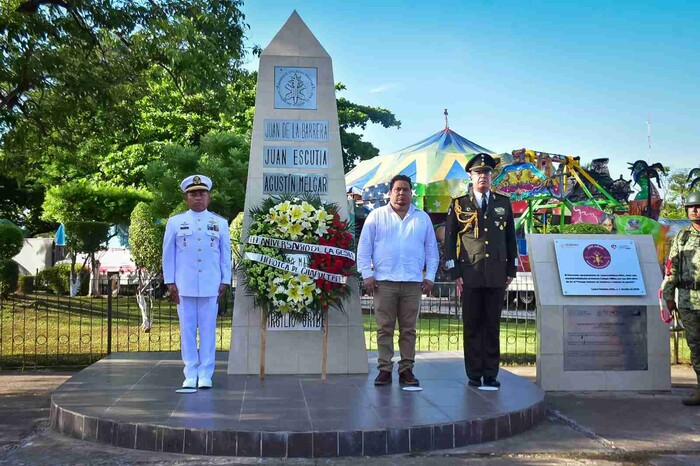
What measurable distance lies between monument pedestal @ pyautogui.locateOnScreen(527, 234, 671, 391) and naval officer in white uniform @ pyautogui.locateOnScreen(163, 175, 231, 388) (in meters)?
3.40

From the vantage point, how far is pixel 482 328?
6.62m

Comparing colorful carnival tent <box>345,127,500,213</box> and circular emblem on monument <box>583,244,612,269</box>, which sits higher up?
colorful carnival tent <box>345,127,500,213</box>

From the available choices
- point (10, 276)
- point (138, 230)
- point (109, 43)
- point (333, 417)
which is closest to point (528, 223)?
point (138, 230)

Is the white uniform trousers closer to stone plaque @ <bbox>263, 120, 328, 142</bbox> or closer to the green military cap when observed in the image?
stone plaque @ <bbox>263, 120, 328, 142</bbox>

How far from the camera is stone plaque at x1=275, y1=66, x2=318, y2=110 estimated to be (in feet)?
24.5

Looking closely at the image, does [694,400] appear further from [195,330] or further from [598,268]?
[195,330]

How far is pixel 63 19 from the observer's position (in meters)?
9.24

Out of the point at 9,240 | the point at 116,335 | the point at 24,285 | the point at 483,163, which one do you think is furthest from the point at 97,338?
the point at 24,285

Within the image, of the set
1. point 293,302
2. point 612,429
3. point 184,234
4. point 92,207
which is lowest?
point 612,429

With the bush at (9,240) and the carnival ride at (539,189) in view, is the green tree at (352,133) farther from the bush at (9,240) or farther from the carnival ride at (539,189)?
the bush at (9,240)

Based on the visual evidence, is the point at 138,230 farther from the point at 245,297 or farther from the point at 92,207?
the point at 92,207

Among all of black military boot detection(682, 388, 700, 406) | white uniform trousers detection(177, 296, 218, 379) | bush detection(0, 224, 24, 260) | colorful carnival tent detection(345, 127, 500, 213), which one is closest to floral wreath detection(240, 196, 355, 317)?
white uniform trousers detection(177, 296, 218, 379)

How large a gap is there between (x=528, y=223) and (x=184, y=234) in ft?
47.3

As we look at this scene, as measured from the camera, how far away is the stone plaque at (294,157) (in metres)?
7.42
